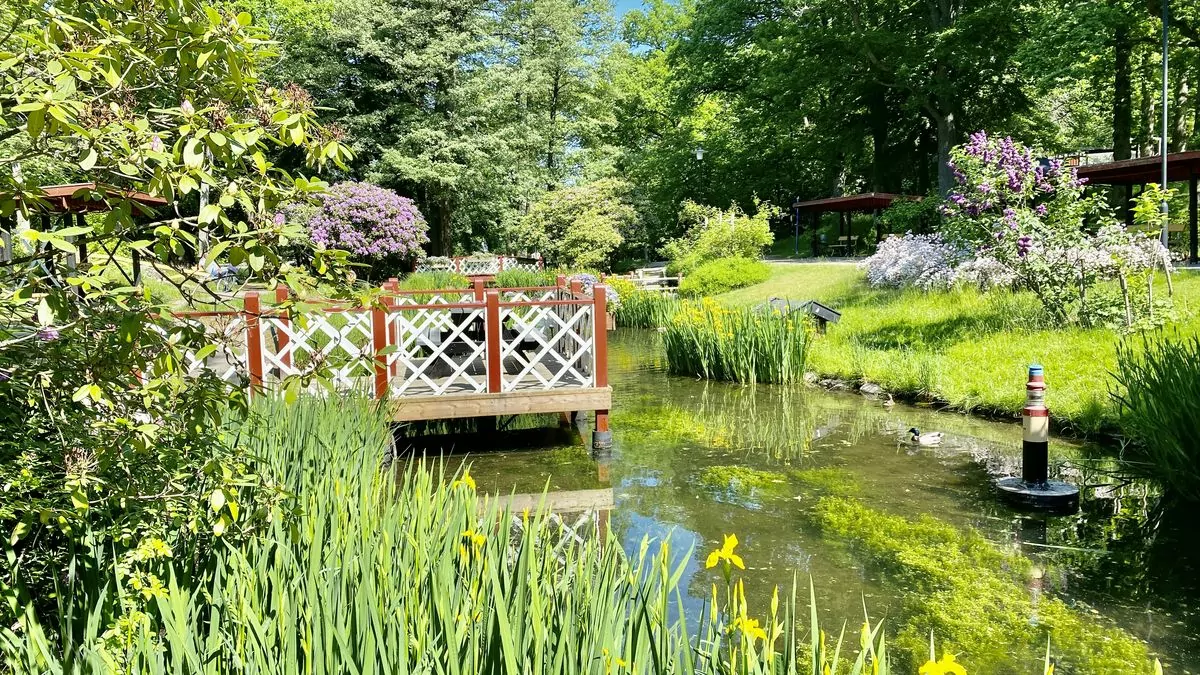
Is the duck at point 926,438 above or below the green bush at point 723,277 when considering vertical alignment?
below

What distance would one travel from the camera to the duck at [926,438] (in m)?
8.27

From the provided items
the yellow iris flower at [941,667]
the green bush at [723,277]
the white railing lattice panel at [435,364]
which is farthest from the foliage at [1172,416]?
the green bush at [723,277]

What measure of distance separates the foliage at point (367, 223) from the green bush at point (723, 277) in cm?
794

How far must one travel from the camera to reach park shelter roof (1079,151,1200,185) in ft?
58.0

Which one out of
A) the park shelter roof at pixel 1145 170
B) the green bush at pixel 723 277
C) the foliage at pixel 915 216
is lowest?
the green bush at pixel 723 277

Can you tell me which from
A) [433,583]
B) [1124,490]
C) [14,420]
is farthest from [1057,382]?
[14,420]

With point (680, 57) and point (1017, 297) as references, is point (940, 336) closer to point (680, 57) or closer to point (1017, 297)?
point (1017, 297)

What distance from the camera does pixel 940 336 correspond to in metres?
12.7

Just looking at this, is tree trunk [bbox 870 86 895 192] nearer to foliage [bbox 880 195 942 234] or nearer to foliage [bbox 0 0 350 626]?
foliage [bbox 880 195 942 234]

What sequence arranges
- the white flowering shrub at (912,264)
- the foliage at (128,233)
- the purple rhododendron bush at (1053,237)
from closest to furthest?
1. the foliage at (128,233)
2. the purple rhododendron bush at (1053,237)
3. the white flowering shrub at (912,264)

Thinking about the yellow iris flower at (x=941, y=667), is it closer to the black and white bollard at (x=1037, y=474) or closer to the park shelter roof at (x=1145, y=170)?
the black and white bollard at (x=1037, y=474)

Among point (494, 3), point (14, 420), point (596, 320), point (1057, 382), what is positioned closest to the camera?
point (14, 420)

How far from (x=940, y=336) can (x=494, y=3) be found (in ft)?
91.9

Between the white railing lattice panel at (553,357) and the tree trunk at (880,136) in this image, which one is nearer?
the white railing lattice panel at (553,357)
